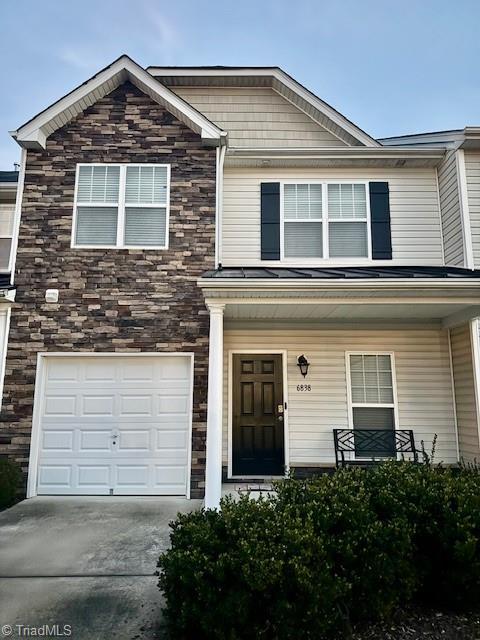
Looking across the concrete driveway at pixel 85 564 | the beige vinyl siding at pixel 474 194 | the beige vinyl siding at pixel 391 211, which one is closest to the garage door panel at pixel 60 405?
the concrete driveway at pixel 85 564

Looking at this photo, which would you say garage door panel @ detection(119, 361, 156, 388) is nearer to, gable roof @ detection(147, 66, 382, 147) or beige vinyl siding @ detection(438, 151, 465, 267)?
beige vinyl siding @ detection(438, 151, 465, 267)

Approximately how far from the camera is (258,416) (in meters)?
7.77

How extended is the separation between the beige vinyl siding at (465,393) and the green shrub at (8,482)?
23.9ft

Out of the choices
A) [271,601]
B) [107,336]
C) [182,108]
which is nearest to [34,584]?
[271,601]

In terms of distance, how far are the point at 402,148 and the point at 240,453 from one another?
21.8 ft

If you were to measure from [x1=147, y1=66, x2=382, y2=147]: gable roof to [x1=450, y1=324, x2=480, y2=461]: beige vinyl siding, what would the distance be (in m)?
4.68

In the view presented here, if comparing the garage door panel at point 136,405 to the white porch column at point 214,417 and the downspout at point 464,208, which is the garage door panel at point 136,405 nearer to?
the white porch column at point 214,417

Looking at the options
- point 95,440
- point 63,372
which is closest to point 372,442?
point 95,440

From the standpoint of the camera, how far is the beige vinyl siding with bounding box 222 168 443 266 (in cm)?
823

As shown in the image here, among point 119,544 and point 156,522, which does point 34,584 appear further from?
point 156,522

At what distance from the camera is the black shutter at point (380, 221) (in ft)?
26.8

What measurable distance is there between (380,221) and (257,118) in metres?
3.95

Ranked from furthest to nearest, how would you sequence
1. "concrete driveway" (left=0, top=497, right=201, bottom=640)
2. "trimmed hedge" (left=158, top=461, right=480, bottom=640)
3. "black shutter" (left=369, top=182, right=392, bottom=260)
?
1. "black shutter" (left=369, top=182, right=392, bottom=260)
2. "concrete driveway" (left=0, top=497, right=201, bottom=640)
3. "trimmed hedge" (left=158, top=461, right=480, bottom=640)

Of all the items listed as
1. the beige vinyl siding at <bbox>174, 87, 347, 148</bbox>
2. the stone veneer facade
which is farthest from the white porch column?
the beige vinyl siding at <bbox>174, 87, 347, 148</bbox>
